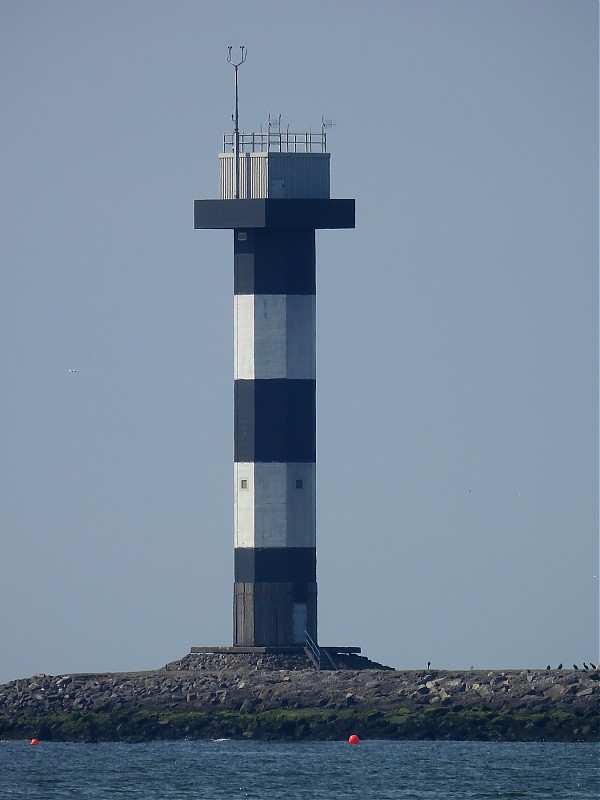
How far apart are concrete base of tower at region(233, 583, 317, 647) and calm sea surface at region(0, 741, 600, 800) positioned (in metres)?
3.59

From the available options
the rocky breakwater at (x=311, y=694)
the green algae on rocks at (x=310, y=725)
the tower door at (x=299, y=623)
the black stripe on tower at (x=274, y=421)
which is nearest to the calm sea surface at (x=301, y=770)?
the green algae on rocks at (x=310, y=725)

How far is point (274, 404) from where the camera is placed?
89312 mm

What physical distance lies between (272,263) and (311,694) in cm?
1016

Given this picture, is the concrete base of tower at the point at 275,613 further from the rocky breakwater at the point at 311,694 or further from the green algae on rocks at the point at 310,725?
the green algae on rocks at the point at 310,725

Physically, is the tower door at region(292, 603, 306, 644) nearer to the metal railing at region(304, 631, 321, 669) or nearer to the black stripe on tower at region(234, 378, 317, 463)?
the metal railing at region(304, 631, 321, 669)

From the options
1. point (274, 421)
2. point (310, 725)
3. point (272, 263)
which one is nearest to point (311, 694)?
point (310, 725)

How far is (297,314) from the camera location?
294 feet

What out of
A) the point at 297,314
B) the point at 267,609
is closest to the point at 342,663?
the point at 267,609

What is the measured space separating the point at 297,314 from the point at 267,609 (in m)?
7.00

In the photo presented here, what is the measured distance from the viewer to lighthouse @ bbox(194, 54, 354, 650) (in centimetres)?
8931

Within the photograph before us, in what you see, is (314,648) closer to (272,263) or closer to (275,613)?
(275,613)

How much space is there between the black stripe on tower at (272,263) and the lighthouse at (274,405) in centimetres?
2

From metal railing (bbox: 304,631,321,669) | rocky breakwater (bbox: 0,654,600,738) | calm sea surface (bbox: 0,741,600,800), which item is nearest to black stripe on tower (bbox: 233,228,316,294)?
metal railing (bbox: 304,631,321,669)

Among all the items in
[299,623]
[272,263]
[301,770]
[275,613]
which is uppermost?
[272,263]
